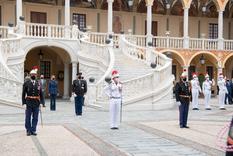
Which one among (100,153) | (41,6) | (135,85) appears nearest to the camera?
(100,153)

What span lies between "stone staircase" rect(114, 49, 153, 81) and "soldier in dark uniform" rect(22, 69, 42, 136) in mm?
12773

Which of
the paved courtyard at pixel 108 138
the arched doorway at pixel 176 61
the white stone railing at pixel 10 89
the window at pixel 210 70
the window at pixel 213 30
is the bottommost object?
the paved courtyard at pixel 108 138

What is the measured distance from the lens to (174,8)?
1555 inches

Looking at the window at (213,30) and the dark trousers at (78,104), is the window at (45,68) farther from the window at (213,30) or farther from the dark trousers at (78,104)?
the dark trousers at (78,104)

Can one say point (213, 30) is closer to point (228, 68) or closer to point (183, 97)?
point (228, 68)

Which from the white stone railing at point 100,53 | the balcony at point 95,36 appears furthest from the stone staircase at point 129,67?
the balcony at point 95,36

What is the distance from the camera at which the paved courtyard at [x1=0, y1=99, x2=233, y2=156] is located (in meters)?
9.88

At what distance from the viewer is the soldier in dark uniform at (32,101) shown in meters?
12.2

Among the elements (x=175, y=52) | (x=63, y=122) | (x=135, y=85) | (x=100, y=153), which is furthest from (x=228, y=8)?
(x=100, y=153)

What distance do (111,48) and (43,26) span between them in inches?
195

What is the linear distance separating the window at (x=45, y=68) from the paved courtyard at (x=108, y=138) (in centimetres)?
1723

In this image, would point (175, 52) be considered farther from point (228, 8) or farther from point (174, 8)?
point (228, 8)

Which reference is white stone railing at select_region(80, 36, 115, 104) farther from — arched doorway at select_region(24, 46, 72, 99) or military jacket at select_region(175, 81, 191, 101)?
military jacket at select_region(175, 81, 191, 101)

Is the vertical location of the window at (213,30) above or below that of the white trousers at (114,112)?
above
